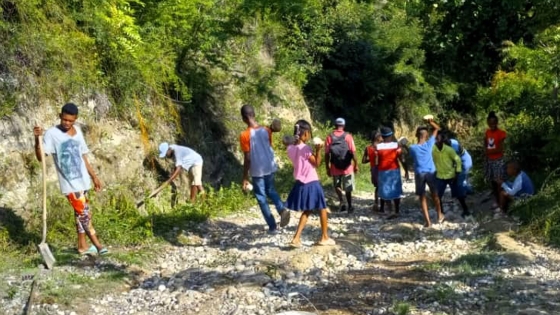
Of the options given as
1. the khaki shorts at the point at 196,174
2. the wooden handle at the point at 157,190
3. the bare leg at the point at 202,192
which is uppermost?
the khaki shorts at the point at 196,174

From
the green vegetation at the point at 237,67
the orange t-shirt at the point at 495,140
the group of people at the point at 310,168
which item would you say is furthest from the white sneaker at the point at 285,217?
the orange t-shirt at the point at 495,140

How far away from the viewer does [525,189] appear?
10.8 m

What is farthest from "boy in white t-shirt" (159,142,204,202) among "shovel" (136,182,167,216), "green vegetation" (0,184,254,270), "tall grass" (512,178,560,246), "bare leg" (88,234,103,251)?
"tall grass" (512,178,560,246)

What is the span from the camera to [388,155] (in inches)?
453

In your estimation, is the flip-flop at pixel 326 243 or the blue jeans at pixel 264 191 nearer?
the flip-flop at pixel 326 243

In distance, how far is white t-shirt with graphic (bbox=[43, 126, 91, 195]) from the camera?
839cm

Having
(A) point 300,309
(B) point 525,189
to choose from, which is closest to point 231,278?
(A) point 300,309

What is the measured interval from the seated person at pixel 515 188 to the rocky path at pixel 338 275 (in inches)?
31.6

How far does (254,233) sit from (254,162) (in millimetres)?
1337

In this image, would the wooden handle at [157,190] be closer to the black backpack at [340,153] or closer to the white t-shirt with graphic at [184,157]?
the white t-shirt with graphic at [184,157]

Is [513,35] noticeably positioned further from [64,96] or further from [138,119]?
[64,96]

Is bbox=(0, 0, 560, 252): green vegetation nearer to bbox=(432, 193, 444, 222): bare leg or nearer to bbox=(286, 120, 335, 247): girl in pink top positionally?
bbox=(432, 193, 444, 222): bare leg

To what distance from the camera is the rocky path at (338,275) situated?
22.1 feet

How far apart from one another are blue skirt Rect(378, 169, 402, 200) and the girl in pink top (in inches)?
115
